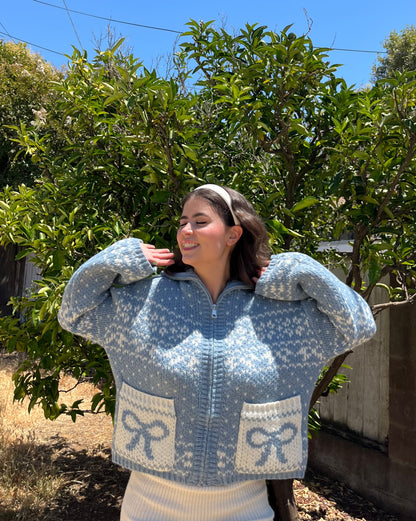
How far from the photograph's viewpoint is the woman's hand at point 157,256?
171 cm

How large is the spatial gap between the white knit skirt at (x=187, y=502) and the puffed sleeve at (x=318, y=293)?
1.88ft

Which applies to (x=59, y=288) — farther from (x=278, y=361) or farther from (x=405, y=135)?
(x=405, y=135)

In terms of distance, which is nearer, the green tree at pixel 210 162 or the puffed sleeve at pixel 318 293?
the puffed sleeve at pixel 318 293

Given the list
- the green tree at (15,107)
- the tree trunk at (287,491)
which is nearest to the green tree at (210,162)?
the tree trunk at (287,491)

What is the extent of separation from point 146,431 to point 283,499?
1.65 meters

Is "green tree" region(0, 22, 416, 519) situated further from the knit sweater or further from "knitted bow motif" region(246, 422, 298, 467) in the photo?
"knitted bow motif" region(246, 422, 298, 467)

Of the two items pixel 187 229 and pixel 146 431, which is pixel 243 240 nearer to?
pixel 187 229

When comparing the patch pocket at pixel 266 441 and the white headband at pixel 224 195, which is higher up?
the white headband at pixel 224 195

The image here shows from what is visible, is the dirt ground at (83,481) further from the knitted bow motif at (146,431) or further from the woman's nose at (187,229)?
the woman's nose at (187,229)

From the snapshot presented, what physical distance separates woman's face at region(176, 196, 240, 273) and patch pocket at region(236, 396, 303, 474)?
0.47 metres

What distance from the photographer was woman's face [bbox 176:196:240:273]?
1.70 metres

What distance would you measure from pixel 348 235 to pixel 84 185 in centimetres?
281

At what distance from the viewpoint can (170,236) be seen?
8.18 feet

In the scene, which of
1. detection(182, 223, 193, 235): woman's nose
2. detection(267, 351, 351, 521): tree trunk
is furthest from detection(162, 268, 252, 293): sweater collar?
detection(267, 351, 351, 521): tree trunk
